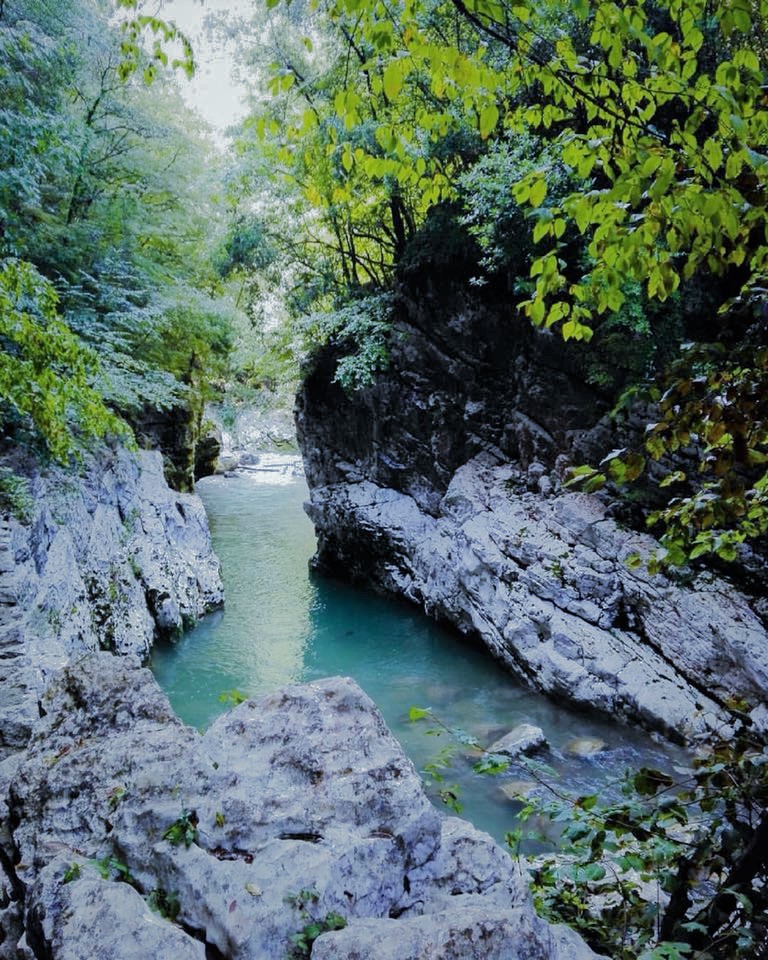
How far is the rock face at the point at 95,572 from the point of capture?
17.4 ft

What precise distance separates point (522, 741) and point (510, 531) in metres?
3.81

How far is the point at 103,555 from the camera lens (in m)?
9.41

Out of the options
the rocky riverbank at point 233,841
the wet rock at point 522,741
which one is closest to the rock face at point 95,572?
the rocky riverbank at point 233,841

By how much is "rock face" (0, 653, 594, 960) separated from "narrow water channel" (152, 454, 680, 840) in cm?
352

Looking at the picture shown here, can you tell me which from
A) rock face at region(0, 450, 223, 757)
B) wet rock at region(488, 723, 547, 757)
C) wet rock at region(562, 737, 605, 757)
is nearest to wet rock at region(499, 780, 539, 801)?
wet rock at region(488, 723, 547, 757)

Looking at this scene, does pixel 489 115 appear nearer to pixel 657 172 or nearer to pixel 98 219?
pixel 657 172

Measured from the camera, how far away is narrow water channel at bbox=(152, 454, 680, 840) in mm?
7152

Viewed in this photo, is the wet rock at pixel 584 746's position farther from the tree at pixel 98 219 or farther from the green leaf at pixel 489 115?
the green leaf at pixel 489 115

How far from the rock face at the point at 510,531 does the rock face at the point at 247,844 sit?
309 cm

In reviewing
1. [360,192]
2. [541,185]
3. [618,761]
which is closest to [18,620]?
[541,185]

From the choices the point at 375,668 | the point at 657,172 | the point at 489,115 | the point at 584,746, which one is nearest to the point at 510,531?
the point at 375,668

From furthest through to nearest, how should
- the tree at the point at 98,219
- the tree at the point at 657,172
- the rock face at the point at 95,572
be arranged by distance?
the tree at the point at 98,219 < the rock face at the point at 95,572 < the tree at the point at 657,172

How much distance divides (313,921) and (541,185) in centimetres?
298

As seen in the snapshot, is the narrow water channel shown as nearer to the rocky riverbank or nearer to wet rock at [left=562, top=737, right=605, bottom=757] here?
wet rock at [left=562, top=737, right=605, bottom=757]
